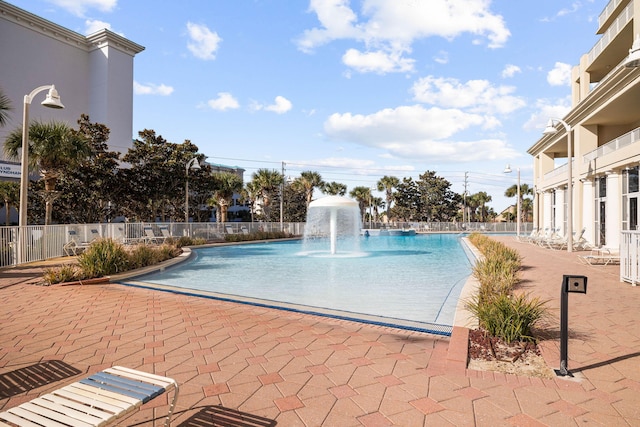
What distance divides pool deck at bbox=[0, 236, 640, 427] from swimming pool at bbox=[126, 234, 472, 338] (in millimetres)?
1224

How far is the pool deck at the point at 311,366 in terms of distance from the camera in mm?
3008

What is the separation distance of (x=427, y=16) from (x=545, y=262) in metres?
9.33

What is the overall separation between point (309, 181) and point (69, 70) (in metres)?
31.9

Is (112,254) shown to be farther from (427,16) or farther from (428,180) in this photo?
(428,180)

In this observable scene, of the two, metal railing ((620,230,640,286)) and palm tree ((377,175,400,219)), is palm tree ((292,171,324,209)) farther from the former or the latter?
metal railing ((620,230,640,286))

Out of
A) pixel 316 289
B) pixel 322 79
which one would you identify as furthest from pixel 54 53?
pixel 316 289

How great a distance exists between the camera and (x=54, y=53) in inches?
1779

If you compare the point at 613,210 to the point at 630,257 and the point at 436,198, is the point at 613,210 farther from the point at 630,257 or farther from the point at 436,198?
the point at 436,198

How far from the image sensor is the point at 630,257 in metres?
8.57

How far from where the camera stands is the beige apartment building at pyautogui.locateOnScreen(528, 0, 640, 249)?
15.9 m

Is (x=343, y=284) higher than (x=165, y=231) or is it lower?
lower

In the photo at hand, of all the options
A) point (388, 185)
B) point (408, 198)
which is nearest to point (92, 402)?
point (388, 185)

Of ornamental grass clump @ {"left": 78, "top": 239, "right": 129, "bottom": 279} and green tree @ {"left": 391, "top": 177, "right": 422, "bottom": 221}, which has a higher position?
green tree @ {"left": 391, "top": 177, "right": 422, "bottom": 221}

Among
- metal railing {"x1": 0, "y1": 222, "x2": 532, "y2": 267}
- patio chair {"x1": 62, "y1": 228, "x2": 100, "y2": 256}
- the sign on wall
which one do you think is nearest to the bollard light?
metal railing {"x1": 0, "y1": 222, "x2": 532, "y2": 267}
